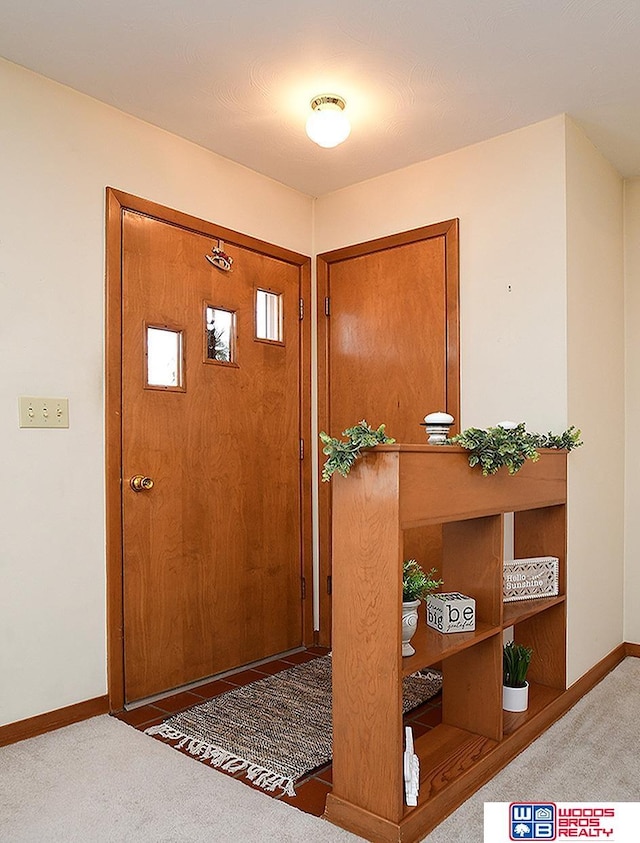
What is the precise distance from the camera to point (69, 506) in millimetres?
2512

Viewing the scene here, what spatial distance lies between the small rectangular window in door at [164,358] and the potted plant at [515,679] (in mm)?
1699

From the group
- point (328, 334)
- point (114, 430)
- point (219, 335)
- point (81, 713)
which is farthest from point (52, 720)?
point (328, 334)

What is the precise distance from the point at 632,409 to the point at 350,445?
7.11ft

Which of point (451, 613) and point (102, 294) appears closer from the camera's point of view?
point (451, 613)

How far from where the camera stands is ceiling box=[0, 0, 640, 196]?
2061mm

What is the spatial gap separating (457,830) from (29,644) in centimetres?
153

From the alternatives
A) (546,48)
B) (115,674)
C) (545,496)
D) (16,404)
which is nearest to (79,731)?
(115,674)

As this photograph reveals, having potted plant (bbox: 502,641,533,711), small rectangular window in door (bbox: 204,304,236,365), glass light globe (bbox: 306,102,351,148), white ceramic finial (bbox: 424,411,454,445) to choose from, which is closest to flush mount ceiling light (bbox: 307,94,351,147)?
glass light globe (bbox: 306,102,351,148)

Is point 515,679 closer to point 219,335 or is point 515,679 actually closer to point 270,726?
point 270,726

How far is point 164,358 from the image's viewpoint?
2.86 m

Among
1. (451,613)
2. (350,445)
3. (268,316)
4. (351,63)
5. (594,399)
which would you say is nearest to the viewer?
(350,445)

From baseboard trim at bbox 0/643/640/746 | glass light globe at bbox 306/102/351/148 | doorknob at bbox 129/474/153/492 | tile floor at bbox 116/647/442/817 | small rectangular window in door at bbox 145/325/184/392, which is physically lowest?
tile floor at bbox 116/647/442/817

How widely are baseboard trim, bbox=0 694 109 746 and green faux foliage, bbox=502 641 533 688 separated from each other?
1516mm

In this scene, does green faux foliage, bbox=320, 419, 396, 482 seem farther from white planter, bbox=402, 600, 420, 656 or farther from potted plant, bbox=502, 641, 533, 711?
potted plant, bbox=502, 641, 533, 711
